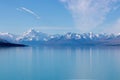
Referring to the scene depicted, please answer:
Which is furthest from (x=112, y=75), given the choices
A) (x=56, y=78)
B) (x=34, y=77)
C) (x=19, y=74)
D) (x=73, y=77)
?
(x=19, y=74)

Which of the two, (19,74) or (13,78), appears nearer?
(13,78)

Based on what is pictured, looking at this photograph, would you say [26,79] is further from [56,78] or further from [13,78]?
[56,78]

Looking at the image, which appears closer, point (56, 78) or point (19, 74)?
point (56, 78)

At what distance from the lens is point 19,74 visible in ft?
94.5

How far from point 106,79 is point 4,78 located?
1056 cm

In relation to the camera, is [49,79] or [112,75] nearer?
[49,79]

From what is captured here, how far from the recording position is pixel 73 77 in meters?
27.3

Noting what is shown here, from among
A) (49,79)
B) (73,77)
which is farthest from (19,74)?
(73,77)

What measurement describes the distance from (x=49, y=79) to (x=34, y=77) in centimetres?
210

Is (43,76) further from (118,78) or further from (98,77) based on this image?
(118,78)

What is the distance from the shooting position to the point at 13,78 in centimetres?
2647

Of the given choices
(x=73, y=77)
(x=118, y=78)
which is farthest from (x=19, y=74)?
(x=118, y=78)

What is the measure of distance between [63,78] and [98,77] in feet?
12.3

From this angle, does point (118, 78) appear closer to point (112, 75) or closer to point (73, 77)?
point (112, 75)
